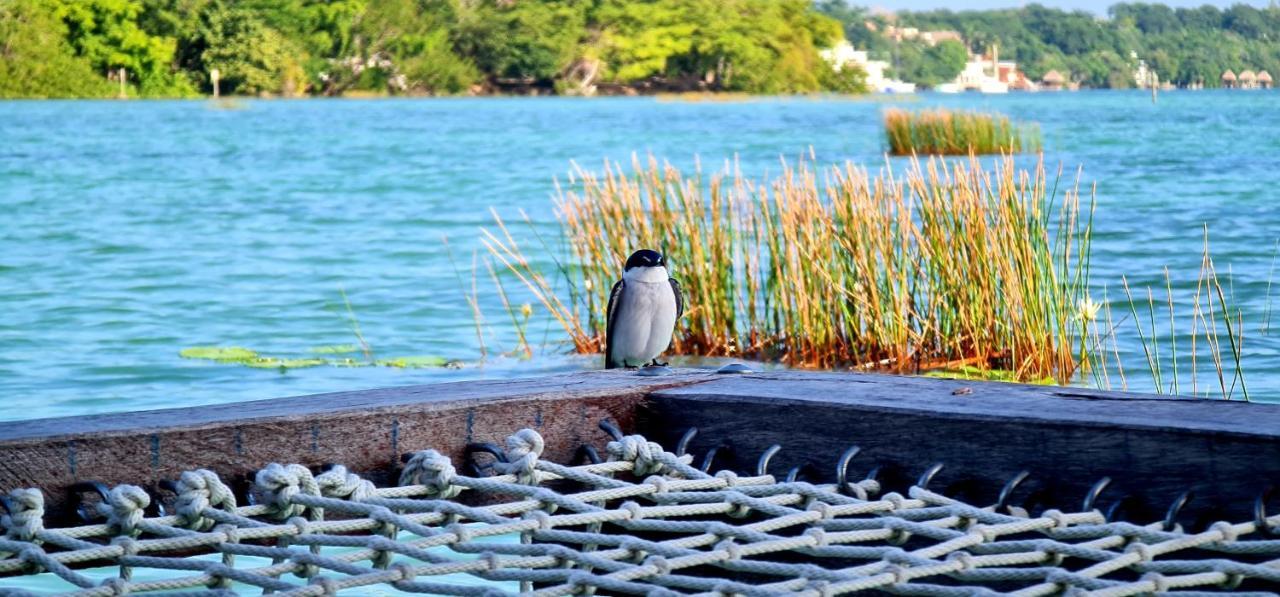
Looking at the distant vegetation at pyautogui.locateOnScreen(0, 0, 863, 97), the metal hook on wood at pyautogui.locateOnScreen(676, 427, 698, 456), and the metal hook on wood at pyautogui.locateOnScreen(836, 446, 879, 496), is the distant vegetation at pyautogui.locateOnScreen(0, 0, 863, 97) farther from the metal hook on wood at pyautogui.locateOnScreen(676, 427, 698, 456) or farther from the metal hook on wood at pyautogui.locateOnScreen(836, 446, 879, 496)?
the metal hook on wood at pyautogui.locateOnScreen(836, 446, 879, 496)

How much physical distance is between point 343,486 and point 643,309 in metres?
2.20

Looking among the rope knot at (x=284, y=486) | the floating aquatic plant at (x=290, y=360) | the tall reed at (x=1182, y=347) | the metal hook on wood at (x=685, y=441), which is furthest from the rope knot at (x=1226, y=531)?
the floating aquatic plant at (x=290, y=360)

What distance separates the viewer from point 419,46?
6831cm

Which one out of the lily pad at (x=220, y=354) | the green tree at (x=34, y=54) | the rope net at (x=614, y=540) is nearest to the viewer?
the rope net at (x=614, y=540)

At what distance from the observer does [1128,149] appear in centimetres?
2269

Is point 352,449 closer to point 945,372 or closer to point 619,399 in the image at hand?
point 619,399

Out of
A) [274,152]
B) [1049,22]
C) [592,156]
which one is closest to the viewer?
[592,156]

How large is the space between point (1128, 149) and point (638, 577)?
22356 mm

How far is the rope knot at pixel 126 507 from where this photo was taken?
1589mm

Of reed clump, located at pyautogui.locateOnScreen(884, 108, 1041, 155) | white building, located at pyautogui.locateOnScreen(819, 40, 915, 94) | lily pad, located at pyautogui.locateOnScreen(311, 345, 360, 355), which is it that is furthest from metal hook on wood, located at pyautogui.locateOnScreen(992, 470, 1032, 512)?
white building, located at pyautogui.locateOnScreen(819, 40, 915, 94)

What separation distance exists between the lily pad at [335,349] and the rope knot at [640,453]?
554 cm

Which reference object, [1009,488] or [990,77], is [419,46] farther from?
[1009,488]

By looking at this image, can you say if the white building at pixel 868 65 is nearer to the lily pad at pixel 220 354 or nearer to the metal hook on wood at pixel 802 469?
the lily pad at pixel 220 354

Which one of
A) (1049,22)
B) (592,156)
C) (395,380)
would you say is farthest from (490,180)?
(1049,22)
